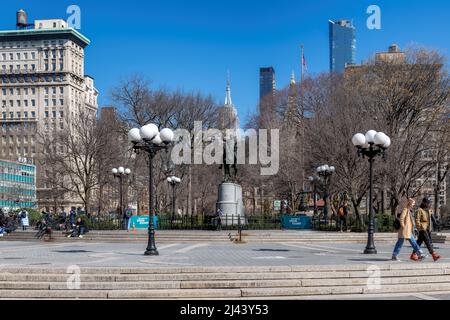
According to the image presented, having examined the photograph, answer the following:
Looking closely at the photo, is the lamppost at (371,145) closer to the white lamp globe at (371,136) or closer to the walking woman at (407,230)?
the white lamp globe at (371,136)

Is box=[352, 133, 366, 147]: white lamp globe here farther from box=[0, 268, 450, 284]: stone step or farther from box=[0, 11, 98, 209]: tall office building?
box=[0, 11, 98, 209]: tall office building

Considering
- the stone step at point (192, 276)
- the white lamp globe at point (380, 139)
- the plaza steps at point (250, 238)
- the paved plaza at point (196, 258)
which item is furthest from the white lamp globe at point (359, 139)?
the plaza steps at point (250, 238)

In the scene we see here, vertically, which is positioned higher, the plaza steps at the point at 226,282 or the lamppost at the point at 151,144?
the lamppost at the point at 151,144

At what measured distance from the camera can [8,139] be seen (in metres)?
141

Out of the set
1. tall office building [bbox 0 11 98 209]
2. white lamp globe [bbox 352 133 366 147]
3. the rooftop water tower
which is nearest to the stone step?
white lamp globe [bbox 352 133 366 147]

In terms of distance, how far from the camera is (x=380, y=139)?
20766 millimetres

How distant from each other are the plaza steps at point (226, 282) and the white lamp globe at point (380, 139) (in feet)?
21.6

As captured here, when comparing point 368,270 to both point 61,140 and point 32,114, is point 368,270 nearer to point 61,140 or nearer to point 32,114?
point 61,140

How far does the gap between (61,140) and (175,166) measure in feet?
39.3

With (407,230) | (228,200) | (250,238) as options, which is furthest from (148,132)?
(228,200)

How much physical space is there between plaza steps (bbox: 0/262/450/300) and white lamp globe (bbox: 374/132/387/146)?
21.6ft

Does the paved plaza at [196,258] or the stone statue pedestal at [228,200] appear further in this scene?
the stone statue pedestal at [228,200]

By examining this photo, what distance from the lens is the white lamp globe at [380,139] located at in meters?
20.7
